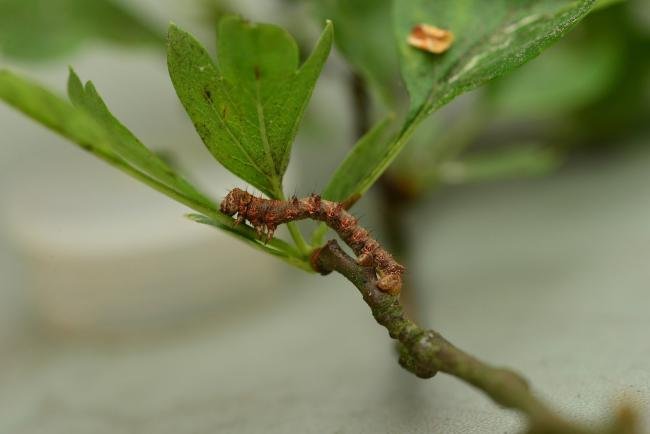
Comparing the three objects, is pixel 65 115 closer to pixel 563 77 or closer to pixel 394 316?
pixel 394 316

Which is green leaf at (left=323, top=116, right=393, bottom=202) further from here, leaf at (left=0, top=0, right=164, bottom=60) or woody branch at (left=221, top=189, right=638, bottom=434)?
leaf at (left=0, top=0, right=164, bottom=60)

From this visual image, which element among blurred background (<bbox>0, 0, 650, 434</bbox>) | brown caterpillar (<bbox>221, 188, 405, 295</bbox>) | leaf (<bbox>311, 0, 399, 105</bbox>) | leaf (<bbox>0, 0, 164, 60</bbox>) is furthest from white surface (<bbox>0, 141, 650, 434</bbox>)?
leaf (<bbox>0, 0, 164, 60</bbox>)

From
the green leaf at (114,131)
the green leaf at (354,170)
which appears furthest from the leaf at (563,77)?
the green leaf at (114,131)

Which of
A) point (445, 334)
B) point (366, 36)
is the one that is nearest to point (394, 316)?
point (445, 334)

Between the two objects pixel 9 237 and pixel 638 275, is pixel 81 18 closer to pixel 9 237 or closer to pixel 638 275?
pixel 9 237

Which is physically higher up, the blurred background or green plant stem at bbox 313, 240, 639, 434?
the blurred background

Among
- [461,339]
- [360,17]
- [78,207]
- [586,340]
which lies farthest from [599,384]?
[78,207]
